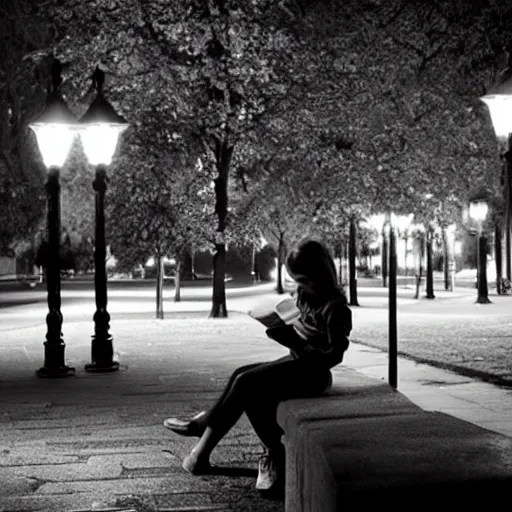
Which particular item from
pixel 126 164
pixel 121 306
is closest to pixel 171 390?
pixel 126 164

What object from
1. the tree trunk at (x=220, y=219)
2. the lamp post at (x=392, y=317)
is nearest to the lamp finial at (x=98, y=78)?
the lamp post at (x=392, y=317)

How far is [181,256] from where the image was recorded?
87.0ft

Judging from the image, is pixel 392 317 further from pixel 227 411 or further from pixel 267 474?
pixel 267 474

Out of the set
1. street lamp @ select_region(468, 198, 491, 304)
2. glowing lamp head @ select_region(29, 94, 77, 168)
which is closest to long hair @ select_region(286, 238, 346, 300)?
glowing lamp head @ select_region(29, 94, 77, 168)

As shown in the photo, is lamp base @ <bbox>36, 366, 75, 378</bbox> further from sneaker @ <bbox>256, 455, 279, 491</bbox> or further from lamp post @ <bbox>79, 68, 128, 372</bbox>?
sneaker @ <bbox>256, 455, 279, 491</bbox>

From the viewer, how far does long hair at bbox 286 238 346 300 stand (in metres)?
6.04

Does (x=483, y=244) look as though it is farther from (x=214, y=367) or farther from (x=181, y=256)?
(x=214, y=367)

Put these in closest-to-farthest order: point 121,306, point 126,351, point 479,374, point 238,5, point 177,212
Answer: point 479,374
point 126,351
point 238,5
point 177,212
point 121,306

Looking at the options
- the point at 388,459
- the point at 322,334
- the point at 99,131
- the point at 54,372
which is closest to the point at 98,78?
the point at 99,131

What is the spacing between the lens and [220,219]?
25.4m

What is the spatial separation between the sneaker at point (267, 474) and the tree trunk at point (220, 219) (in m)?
19.0

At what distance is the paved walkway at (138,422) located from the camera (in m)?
5.96

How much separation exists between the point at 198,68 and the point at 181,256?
5.93 meters

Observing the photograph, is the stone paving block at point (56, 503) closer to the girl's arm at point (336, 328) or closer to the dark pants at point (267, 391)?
the dark pants at point (267, 391)
